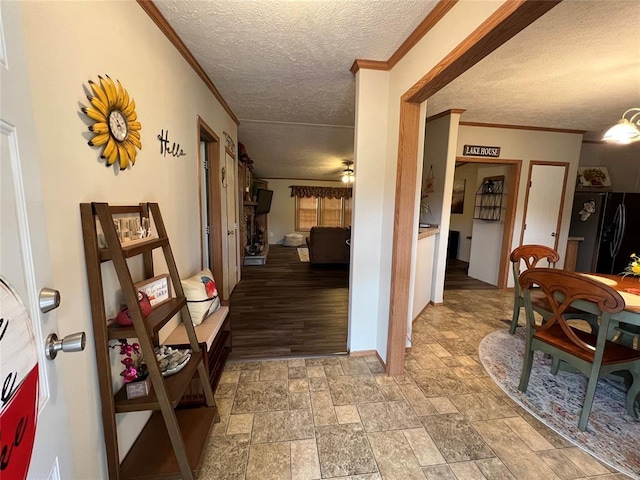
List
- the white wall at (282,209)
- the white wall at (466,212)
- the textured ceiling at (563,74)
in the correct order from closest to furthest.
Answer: the textured ceiling at (563,74) < the white wall at (466,212) < the white wall at (282,209)

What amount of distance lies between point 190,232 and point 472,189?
6152 mm

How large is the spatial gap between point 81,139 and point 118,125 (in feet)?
0.76

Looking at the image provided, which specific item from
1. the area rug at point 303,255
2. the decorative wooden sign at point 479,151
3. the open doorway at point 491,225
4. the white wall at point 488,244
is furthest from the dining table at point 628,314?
the area rug at point 303,255

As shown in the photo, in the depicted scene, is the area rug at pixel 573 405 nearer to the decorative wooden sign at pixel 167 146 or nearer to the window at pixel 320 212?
the decorative wooden sign at pixel 167 146

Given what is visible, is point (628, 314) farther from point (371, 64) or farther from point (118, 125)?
point (118, 125)

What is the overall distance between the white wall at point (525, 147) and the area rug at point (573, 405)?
251cm

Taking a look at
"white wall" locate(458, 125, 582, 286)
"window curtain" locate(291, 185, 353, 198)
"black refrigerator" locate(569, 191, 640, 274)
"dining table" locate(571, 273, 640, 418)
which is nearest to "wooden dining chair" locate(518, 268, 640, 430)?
"dining table" locate(571, 273, 640, 418)

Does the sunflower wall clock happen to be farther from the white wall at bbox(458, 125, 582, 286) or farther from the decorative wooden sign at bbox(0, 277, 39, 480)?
the white wall at bbox(458, 125, 582, 286)

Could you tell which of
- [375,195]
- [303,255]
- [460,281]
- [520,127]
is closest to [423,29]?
[375,195]

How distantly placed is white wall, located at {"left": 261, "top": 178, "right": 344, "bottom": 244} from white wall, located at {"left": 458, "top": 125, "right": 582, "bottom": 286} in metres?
5.73

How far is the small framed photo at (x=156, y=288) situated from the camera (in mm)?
1400

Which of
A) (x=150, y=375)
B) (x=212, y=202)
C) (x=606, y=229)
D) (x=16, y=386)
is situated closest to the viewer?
(x=16, y=386)

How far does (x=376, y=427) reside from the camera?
1.65 m

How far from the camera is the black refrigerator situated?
4.34 metres
